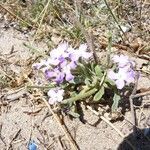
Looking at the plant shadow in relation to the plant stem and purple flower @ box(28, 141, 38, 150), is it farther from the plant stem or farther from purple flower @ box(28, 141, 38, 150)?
purple flower @ box(28, 141, 38, 150)

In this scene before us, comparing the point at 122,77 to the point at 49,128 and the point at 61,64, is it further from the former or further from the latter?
the point at 49,128

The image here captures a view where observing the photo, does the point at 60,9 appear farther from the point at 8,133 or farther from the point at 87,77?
the point at 8,133

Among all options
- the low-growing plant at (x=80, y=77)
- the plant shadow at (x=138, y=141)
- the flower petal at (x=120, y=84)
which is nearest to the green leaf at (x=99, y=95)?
the low-growing plant at (x=80, y=77)

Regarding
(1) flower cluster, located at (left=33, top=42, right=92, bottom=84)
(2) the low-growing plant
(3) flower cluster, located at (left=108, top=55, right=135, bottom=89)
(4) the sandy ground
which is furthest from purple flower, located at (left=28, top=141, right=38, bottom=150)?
(3) flower cluster, located at (left=108, top=55, right=135, bottom=89)

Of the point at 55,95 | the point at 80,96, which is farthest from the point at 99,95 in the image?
the point at 55,95

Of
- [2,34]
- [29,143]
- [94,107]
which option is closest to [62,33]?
[2,34]
